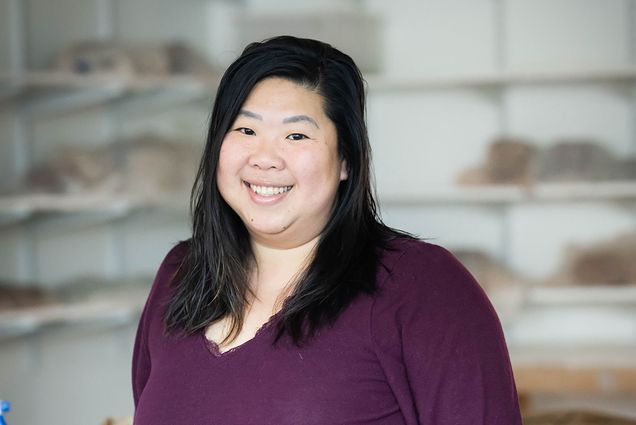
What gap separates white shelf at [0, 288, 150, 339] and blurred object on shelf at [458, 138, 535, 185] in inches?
53.1

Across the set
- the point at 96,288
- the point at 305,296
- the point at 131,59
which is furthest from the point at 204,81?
the point at 305,296

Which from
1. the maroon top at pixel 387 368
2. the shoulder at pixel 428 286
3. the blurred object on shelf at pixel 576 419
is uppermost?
the shoulder at pixel 428 286

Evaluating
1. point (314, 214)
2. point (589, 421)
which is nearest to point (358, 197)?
point (314, 214)

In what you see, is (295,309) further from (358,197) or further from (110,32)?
(110,32)

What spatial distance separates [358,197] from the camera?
1.39 metres

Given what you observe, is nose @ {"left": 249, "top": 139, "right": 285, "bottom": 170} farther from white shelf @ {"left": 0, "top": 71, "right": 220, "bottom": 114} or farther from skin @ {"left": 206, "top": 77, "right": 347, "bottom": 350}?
white shelf @ {"left": 0, "top": 71, "right": 220, "bottom": 114}

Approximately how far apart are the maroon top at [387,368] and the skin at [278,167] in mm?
83

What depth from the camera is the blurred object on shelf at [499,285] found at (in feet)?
11.8

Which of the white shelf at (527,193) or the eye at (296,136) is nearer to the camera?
the eye at (296,136)

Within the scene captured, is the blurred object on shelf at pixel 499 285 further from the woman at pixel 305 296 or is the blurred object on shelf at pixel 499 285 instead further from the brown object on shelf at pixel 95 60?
the woman at pixel 305 296

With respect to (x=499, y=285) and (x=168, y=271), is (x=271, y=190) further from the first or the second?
(x=499, y=285)

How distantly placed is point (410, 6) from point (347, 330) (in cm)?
286

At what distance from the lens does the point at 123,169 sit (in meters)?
3.74

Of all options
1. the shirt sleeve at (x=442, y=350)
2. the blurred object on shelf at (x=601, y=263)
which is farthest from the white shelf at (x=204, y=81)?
the shirt sleeve at (x=442, y=350)
